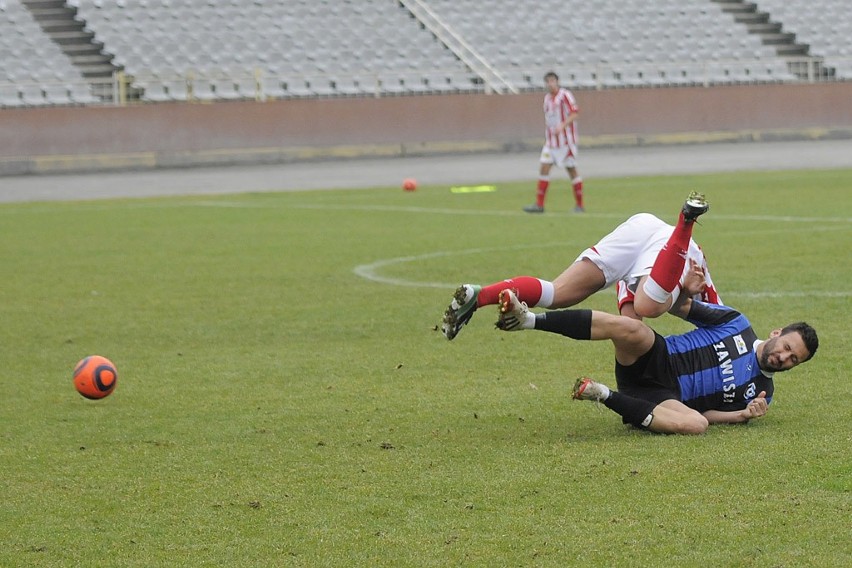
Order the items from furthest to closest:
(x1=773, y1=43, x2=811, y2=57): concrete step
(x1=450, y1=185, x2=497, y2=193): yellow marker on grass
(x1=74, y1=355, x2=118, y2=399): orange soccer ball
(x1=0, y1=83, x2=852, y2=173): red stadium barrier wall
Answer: (x1=773, y1=43, x2=811, y2=57): concrete step → (x1=0, y1=83, x2=852, y2=173): red stadium barrier wall → (x1=450, y1=185, x2=497, y2=193): yellow marker on grass → (x1=74, y1=355, x2=118, y2=399): orange soccer ball

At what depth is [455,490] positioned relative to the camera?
5.75 metres

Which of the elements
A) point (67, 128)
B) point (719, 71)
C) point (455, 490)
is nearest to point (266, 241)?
point (455, 490)

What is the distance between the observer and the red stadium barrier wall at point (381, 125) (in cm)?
3145

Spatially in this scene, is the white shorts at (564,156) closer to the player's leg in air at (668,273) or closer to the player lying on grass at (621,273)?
the player lying on grass at (621,273)

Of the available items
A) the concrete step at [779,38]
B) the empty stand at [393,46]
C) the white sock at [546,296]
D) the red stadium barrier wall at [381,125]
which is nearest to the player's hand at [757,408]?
the white sock at [546,296]

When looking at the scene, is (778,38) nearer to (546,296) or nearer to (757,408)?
(546,296)

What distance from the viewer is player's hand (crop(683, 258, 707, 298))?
24.0ft

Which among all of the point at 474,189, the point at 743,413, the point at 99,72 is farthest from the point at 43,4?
the point at 743,413

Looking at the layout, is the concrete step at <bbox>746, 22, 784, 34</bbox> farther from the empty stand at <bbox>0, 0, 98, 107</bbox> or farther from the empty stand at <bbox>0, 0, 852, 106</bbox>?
the empty stand at <bbox>0, 0, 98, 107</bbox>

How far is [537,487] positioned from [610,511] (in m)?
0.50

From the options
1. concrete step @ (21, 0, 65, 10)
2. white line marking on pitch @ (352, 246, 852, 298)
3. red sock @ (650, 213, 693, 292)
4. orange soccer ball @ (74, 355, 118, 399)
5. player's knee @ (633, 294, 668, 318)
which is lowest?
white line marking on pitch @ (352, 246, 852, 298)

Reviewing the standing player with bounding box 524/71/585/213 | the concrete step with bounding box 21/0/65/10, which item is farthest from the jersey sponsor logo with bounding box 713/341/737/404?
the concrete step with bounding box 21/0/65/10

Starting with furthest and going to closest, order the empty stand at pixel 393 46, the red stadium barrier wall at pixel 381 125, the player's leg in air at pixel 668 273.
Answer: the empty stand at pixel 393 46, the red stadium barrier wall at pixel 381 125, the player's leg in air at pixel 668 273

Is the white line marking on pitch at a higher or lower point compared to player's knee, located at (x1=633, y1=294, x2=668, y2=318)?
lower
